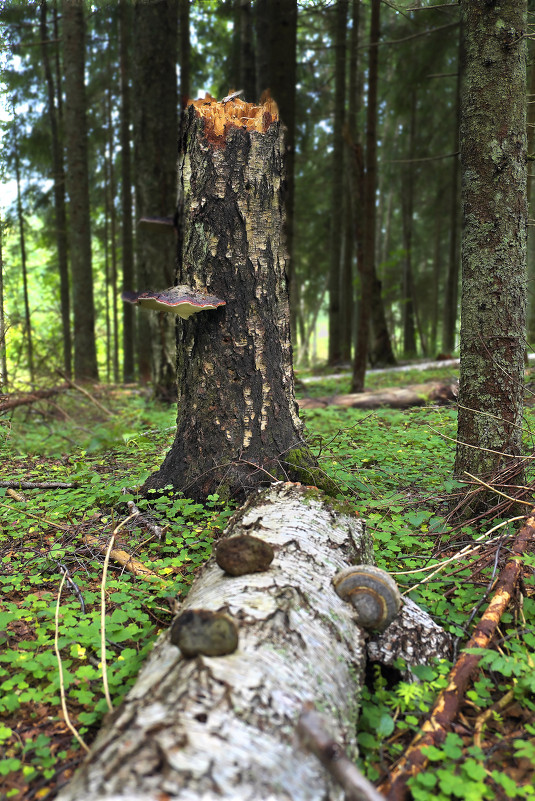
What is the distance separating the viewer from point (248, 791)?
43.4 inches

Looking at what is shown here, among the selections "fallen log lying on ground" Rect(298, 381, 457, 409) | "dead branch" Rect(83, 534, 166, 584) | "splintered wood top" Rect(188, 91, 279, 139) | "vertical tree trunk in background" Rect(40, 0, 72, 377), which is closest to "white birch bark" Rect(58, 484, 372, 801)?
"dead branch" Rect(83, 534, 166, 584)

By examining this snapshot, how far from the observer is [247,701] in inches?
52.6

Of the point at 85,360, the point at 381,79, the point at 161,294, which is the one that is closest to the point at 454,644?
the point at 161,294

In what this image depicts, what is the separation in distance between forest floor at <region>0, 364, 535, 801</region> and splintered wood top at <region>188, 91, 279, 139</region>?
2002 mm

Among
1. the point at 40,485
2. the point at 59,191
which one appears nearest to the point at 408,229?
the point at 59,191

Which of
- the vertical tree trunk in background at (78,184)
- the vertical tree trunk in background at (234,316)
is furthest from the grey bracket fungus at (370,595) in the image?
the vertical tree trunk in background at (78,184)

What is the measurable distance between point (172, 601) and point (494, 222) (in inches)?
109

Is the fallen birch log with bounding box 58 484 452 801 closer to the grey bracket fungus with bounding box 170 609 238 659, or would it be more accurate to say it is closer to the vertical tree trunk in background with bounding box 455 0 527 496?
the grey bracket fungus with bounding box 170 609 238 659

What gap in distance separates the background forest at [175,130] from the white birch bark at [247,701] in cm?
383

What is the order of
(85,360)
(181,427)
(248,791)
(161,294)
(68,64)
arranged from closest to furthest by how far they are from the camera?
1. (248,791)
2. (161,294)
3. (181,427)
4. (68,64)
5. (85,360)

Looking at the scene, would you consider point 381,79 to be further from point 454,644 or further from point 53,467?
point 454,644

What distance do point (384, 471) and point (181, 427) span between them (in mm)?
1656

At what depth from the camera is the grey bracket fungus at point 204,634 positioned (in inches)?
57.4

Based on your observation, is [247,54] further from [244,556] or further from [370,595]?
[370,595]
